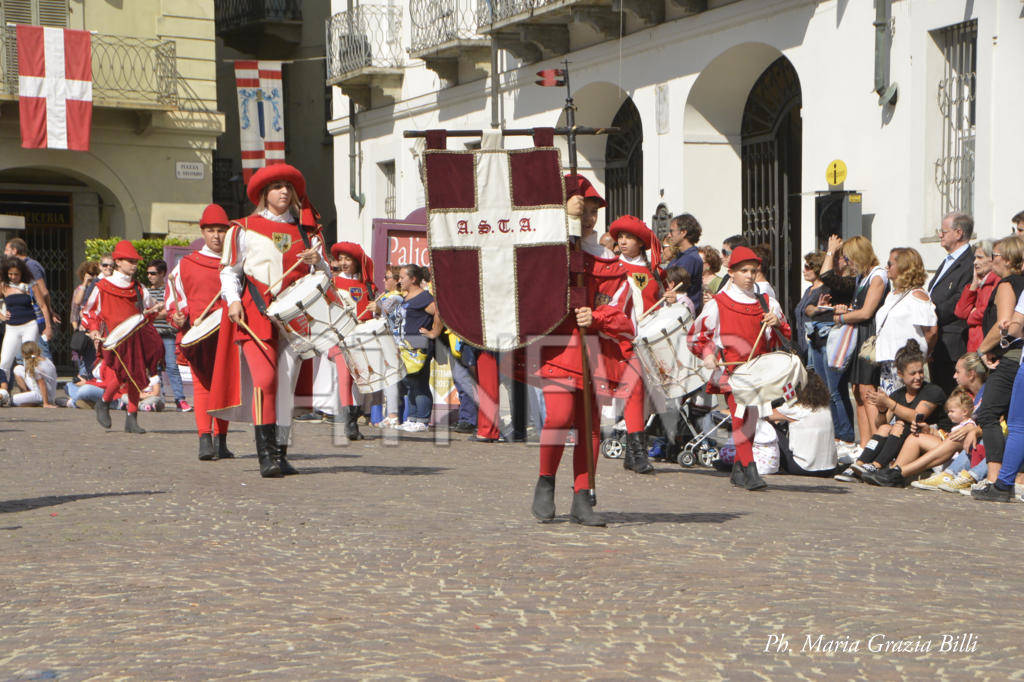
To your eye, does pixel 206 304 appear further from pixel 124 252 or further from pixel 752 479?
pixel 752 479

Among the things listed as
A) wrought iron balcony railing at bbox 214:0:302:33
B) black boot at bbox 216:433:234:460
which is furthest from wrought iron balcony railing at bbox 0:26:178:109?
black boot at bbox 216:433:234:460

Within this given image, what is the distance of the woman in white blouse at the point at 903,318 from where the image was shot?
1232cm

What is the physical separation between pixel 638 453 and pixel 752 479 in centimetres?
130

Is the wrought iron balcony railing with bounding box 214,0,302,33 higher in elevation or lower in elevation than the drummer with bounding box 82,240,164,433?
higher

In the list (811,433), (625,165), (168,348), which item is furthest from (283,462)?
(625,165)

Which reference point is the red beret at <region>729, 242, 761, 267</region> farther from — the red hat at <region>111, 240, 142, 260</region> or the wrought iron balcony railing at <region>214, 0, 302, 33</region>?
the wrought iron balcony railing at <region>214, 0, 302, 33</region>

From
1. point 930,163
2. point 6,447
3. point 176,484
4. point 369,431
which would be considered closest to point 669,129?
point 930,163

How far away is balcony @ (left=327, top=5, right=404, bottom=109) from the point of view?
88.0 ft

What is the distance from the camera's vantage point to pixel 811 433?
12.0 metres

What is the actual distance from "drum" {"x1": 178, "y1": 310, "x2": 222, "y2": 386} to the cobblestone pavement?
1.61 metres

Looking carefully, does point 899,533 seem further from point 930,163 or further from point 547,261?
point 930,163

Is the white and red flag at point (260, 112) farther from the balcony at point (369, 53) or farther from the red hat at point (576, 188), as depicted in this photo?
the red hat at point (576, 188)

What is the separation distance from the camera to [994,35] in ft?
48.2

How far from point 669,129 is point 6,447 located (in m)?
9.71
